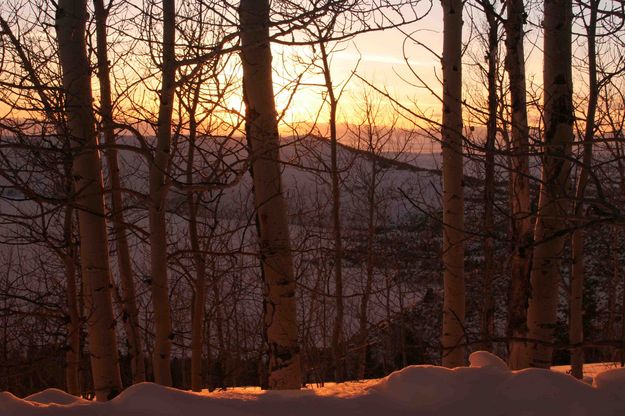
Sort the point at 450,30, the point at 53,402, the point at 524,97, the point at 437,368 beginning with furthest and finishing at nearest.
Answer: the point at 524,97
the point at 450,30
the point at 437,368
the point at 53,402

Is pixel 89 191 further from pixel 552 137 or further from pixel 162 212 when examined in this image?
pixel 552 137

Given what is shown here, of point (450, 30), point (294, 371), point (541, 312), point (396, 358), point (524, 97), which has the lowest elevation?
point (396, 358)

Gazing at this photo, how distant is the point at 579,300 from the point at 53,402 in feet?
26.2

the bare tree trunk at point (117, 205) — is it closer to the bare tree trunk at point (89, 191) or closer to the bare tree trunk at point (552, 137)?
the bare tree trunk at point (89, 191)

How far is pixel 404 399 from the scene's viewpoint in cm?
321

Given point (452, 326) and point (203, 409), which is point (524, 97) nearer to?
point (452, 326)

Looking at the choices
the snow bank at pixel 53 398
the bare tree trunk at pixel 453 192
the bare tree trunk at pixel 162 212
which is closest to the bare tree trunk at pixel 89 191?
the bare tree trunk at pixel 162 212

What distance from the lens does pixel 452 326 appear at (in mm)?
6574

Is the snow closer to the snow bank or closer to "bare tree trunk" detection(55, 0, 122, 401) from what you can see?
the snow bank

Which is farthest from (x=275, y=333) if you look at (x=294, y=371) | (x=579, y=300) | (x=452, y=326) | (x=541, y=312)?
(x=579, y=300)

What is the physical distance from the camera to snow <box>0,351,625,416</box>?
2934 millimetres

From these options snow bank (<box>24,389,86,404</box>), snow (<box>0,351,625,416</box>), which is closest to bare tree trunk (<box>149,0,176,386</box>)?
snow bank (<box>24,389,86,404</box>)

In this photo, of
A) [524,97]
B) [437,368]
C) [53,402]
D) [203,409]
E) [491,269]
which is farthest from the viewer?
[491,269]

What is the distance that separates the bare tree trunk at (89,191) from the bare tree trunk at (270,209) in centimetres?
110
